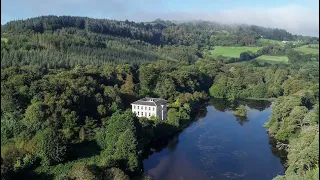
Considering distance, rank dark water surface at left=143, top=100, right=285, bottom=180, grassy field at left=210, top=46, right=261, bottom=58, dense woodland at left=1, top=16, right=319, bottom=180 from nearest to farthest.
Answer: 1. dense woodland at left=1, top=16, right=319, bottom=180
2. dark water surface at left=143, top=100, right=285, bottom=180
3. grassy field at left=210, top=46, right=261, bottom=58

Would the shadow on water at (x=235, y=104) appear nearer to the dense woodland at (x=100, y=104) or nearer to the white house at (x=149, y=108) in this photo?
the dense woodland at (x=100, y=104)

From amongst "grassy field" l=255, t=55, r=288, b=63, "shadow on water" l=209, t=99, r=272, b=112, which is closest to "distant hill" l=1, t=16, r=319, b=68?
"grassy field" l=255, t=55, r=288, b=63

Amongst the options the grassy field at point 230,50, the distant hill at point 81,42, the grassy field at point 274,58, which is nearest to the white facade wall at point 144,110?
the distant hill at point 81,42

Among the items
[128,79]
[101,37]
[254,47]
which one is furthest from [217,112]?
[254,47]

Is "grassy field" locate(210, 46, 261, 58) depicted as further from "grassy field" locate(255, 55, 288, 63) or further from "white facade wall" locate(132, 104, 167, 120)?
"white facade wall" locate(132, 104, 167, 120)

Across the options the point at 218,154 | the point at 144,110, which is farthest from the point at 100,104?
the point at 218,154

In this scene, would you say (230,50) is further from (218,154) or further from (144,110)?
(218,154)

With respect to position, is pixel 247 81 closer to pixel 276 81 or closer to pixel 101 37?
pixel 276 81
